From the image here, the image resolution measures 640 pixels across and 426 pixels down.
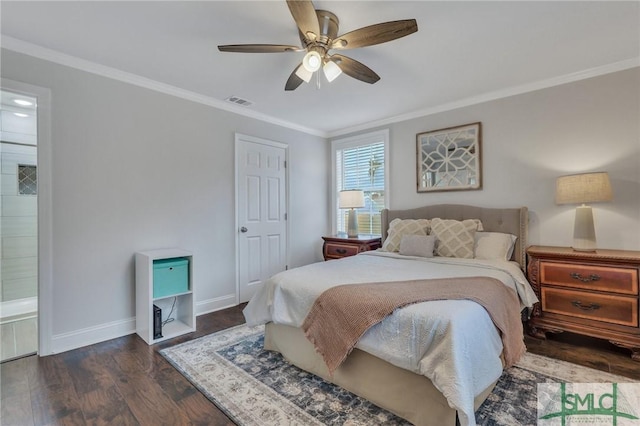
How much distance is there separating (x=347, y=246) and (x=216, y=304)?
1780 millimetres

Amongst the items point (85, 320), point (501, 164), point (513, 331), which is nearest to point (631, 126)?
point (501, 164)

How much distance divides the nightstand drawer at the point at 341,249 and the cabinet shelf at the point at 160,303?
1888mm

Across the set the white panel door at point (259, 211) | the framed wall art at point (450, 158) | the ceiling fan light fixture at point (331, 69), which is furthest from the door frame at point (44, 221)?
the framed wall art at point (450, 158)

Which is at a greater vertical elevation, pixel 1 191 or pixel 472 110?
pixel 472 110

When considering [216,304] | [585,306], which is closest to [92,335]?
[216,304]

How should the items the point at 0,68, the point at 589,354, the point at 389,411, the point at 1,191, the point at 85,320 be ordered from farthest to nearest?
the point at 1,191
the point at 85,320
the point at 589,354
the point at 0,68
the point at 389,411

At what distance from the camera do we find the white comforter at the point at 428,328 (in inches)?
54.0

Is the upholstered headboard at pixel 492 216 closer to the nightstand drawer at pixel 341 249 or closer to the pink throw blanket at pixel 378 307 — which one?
the nightstand drawer at pixel 341 249

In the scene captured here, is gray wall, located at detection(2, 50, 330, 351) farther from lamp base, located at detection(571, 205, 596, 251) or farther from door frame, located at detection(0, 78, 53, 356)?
lamp base, located at detection(571, 205, 596, 251)

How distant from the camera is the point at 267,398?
1.85 m

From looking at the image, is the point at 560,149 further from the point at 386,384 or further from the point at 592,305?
the point at 386,384

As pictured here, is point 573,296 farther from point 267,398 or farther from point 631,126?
point 267,398

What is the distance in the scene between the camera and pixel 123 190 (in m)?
2.83

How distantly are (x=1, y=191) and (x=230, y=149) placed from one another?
2739 millimetres
